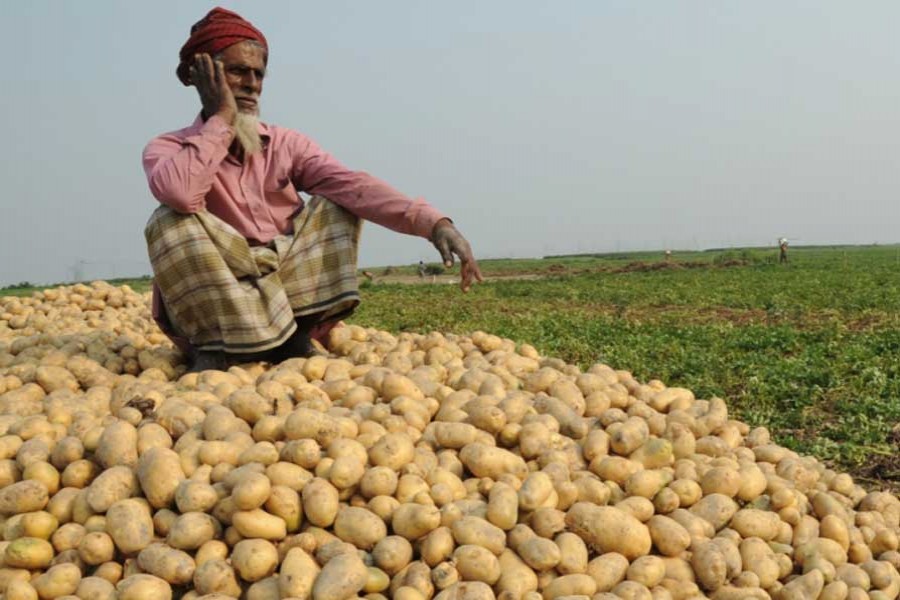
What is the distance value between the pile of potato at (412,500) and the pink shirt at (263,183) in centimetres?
103

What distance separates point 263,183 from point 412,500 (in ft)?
8.60

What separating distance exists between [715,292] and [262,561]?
58.0ft

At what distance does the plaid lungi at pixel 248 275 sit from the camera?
4.27 metres

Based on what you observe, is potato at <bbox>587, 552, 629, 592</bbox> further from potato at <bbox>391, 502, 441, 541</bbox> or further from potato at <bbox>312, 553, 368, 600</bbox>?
potato at <bbox>312, 553, 368, 600</bbox>

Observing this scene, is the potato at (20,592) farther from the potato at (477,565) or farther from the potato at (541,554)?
the potato at (541,554)

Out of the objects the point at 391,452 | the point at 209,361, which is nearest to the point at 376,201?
the point at 209,361

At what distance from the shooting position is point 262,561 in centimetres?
239

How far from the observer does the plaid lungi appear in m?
4.27

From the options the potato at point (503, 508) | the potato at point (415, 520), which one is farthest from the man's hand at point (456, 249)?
the potato at point (415, 520)

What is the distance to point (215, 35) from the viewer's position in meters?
4.38

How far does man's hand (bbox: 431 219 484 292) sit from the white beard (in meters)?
1.09

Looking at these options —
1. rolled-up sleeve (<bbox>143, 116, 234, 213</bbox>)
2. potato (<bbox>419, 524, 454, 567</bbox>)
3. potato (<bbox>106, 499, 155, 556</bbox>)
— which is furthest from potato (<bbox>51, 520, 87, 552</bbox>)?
rolled-up sleeve (<bbox>143, 116, 234, 213</bbox>)

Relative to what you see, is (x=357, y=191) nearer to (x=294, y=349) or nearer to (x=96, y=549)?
(x=294, y=349)

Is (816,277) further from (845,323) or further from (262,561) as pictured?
(262,561)
